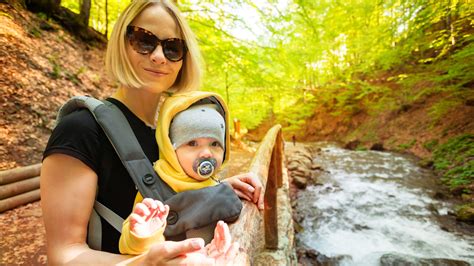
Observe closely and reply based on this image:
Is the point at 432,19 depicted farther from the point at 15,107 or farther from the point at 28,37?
the point at 28,37

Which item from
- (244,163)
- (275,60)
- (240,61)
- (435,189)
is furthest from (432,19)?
(244,163)

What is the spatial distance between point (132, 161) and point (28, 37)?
7.59m

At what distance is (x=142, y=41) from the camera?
5.15ft

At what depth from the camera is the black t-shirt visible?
107 cm

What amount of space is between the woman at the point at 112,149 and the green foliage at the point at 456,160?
8.19 m

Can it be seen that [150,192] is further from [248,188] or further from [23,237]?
[23,237]

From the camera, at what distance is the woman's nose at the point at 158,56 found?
5.08ft

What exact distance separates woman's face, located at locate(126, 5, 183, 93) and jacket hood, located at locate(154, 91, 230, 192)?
0.15 meters

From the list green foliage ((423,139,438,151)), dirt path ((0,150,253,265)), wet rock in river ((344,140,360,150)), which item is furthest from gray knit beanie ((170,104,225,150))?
wet rock in river ((344,140,360,150))

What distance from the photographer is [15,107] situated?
510 centimetres

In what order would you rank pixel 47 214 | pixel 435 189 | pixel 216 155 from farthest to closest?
pixel 435 189 → pixel 216 155 → pixel 47 214

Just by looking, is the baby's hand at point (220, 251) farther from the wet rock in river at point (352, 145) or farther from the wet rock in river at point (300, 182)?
the wet rock in river at point (352, 145)

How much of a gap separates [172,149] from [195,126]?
0.17 metres

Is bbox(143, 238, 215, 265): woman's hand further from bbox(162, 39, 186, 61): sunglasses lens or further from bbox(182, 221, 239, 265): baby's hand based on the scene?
bbox(162, 39, 186, 61): sunglasses lens
